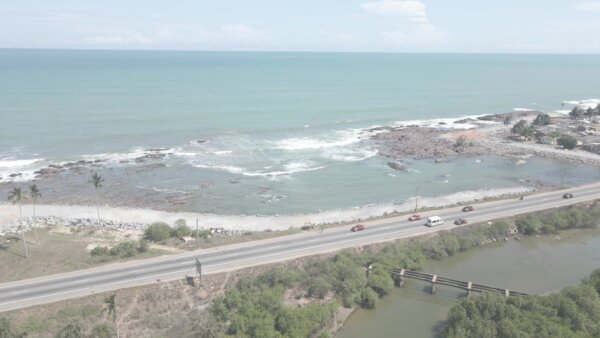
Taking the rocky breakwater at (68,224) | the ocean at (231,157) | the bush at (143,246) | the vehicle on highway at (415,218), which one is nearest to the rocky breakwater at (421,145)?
the ocean at (231,157)

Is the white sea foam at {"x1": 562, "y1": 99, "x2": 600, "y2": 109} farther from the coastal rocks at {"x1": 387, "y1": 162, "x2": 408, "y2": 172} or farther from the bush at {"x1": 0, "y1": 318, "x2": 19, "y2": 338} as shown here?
the bush at {"x1": 0, "y1": 318, "x2": 19, "y2": 338}

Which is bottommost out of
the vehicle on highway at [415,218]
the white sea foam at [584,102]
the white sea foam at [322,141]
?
the vehicle on highway at [415,218]

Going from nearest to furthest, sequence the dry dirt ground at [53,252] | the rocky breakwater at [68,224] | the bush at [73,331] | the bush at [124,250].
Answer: the bush at [73,331], the dry dirt ground at [53,252], the bush at [124,250], the rocky breakwater at [68,224]

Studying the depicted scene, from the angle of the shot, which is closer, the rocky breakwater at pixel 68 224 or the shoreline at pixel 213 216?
the rocky breakwater at pixel 68 224

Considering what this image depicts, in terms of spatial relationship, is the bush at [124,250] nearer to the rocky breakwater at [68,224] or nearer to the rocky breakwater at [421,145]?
the rocky breakwater at [68,224]

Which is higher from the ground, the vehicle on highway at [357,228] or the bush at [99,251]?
the vehicle on highway at [357,228]

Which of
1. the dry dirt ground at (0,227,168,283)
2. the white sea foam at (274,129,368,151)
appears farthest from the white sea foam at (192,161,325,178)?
the dry dirt ground at (0,227,168,283)

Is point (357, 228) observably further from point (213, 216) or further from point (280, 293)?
point (213, 216)
